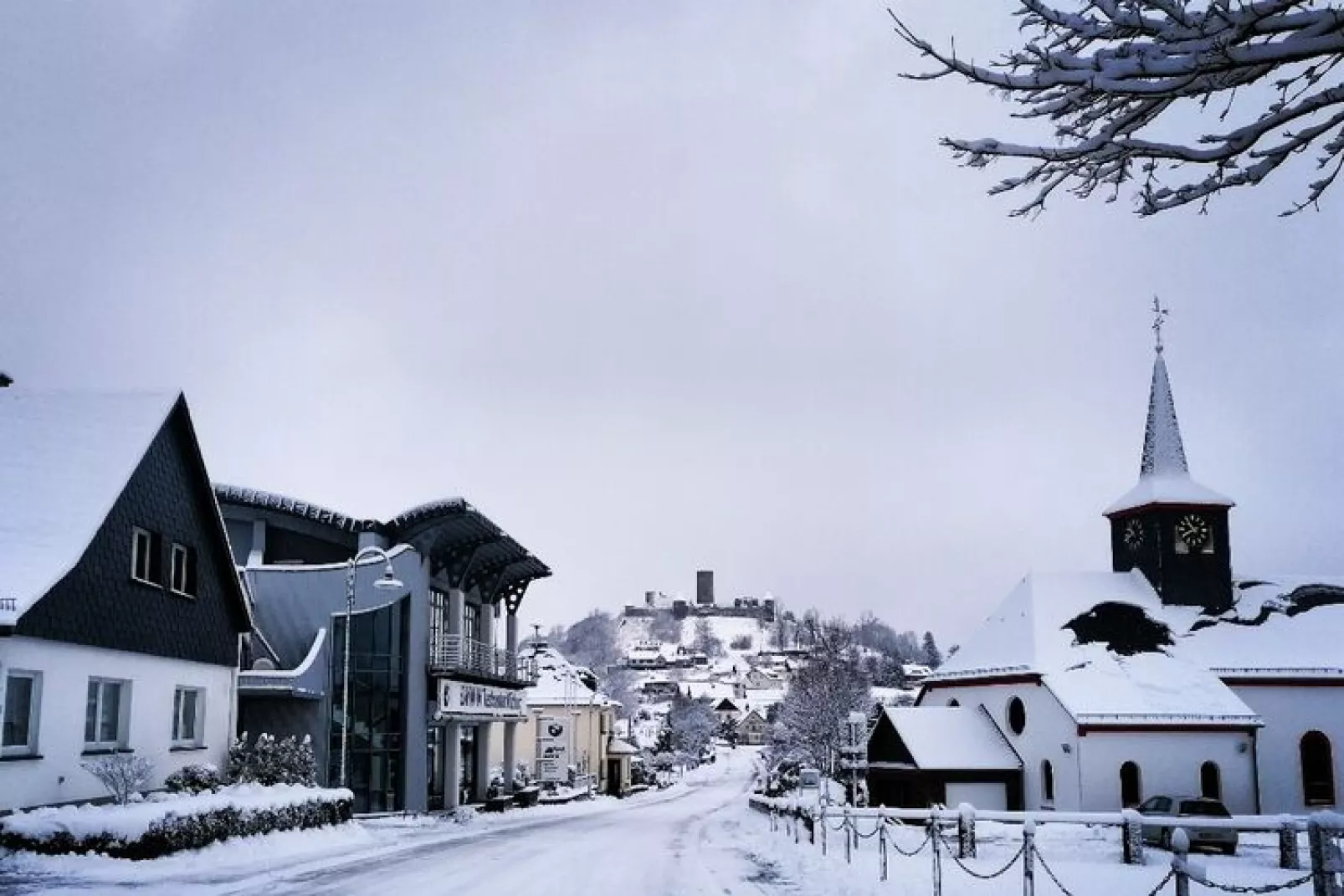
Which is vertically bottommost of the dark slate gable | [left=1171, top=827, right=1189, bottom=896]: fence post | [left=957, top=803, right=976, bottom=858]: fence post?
[left=957, top=803, right=976, bottom=858]: fence post

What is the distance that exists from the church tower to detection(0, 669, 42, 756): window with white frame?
1690 inches

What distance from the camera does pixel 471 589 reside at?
175ft

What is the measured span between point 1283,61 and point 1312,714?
155 ft

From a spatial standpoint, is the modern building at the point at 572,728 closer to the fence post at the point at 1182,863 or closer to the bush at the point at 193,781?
the bush at the point at 193,781

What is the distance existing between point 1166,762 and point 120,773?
1328 inches

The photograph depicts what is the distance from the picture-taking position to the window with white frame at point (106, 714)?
2372 cm

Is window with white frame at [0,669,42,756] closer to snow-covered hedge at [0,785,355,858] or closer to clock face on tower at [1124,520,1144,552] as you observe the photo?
snow-covered hedge at [0,785,355,858]

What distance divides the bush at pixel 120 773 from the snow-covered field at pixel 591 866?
7.18 feet

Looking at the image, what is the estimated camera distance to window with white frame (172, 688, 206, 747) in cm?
2841

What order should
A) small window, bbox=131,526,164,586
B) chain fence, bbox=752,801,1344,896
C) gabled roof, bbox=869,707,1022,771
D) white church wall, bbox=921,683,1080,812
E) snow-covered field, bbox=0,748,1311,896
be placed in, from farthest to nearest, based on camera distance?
gabled roof, bbox=869,707,1022,771, white church wall, bbox=921,683,1080,812, small window, bbox=131,526,164,586, snow-covered field, bbox=0,748,1311,896, chain fence, bbox=752,801,1344,896

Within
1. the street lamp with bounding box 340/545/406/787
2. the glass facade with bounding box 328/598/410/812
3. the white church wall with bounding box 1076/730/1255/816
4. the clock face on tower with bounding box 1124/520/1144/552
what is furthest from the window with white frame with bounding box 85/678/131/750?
the clock face on tower with bounding box 1124/520/1144/552

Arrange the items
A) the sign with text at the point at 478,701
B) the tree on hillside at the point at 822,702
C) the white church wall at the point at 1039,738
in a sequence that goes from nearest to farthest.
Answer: the white church wall at the point at 1039,738
the sign with text at the point at 478,701
the tree on hillside at the point at 822,702

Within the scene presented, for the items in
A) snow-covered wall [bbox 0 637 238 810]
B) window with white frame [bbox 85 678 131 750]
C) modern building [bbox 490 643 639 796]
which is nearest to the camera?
snow-covered wall [bbox 0 637 238 810]

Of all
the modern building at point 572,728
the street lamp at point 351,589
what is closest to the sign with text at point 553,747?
the modern building at point 572,728
